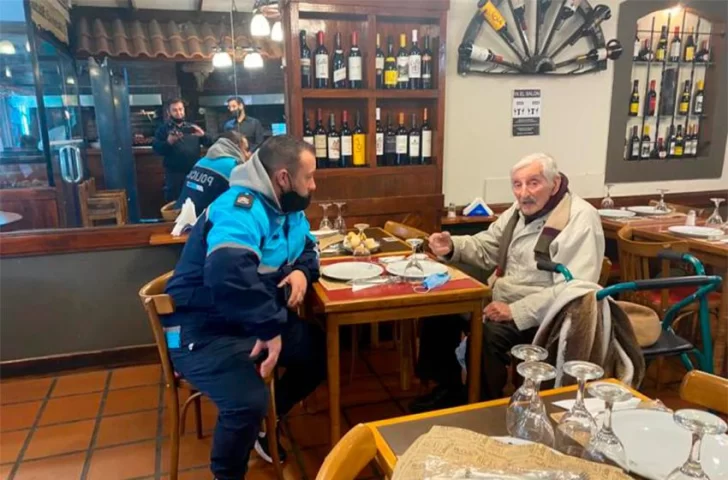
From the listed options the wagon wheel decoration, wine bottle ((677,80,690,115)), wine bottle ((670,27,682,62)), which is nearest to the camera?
the wagon wheel decoration

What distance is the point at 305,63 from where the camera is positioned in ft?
10.3

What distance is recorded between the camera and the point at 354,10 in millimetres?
3102

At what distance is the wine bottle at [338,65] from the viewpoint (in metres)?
3.19

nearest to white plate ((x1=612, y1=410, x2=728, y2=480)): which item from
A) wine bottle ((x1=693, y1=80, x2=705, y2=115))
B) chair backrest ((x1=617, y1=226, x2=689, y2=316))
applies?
chair backrest ((x1=617, y1=226, x2=689, y2=316))

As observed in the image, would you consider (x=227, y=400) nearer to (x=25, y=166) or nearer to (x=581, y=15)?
(x=25, y=166)

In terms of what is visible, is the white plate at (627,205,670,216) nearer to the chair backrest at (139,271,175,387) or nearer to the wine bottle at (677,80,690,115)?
the wine bottle at (677,80,690,115)

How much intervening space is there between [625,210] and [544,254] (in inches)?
76.4

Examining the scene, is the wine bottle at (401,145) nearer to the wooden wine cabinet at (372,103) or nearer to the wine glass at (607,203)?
the wooden wine cabinet at (372,103)

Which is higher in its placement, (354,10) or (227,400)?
(354,10)

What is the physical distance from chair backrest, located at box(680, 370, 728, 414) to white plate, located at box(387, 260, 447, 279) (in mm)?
997

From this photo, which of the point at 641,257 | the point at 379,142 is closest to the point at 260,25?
the point at 379,142

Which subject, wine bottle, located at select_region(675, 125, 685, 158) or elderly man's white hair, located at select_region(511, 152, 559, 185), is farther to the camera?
wine bottle, located at select_region(675, 125, 685, 158)

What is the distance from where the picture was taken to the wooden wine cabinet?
122 inches

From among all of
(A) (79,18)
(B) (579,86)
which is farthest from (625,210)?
(A) (79,18)
